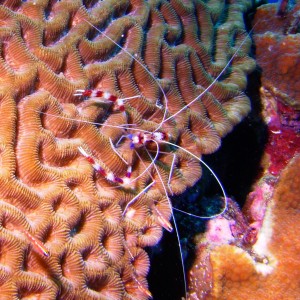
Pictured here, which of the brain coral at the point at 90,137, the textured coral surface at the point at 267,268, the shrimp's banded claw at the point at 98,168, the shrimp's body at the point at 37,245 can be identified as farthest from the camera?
the textured coral surface at the point at 267,268

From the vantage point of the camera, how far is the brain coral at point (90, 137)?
2594mm

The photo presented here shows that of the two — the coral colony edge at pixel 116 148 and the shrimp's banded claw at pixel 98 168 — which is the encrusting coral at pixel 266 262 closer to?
the coral colony edge at pixel 116 148

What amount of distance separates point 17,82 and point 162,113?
1.61 m

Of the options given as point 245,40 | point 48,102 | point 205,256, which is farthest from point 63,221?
point 245,40

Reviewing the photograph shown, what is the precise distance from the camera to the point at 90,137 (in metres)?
3.08

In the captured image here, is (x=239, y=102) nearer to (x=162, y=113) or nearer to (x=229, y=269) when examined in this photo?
(x=162, y=113)

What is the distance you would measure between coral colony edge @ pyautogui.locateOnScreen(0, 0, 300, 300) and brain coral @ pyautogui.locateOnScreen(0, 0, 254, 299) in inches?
0.5

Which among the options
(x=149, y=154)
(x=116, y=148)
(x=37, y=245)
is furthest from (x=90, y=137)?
(x=37, y=245)

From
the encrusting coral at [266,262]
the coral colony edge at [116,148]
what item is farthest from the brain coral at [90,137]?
the encrusting coral at [266,262]

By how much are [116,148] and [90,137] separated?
31 centimetres

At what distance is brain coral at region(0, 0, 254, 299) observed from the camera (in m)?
2.59

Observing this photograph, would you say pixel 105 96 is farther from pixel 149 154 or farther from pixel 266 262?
pixel 266 262

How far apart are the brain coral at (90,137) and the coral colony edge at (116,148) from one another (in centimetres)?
1

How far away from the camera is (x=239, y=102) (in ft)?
14.6
